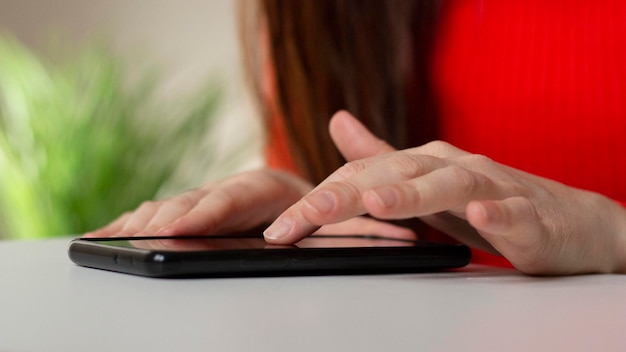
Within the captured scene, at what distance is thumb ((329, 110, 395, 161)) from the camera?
764mm

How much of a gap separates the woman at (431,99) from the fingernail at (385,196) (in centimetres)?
15

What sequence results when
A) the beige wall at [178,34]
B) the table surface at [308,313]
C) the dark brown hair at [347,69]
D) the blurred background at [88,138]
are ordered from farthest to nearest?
the beige wall at [178,34] → the blurred background at [88,138] → the dark brown hair at [347,69] → the table surface at [308,313]

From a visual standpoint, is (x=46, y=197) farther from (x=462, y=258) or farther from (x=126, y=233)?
(x=462, y=258)

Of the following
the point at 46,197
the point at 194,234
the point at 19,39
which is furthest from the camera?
the point at 19,39

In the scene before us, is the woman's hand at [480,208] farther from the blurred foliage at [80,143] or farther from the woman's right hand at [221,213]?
the blurred foliage at [80,143]

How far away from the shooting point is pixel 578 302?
0.43 metres

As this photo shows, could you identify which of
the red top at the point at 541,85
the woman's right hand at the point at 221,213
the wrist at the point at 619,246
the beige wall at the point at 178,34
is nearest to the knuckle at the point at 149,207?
the woman's right hand at the point at 221,213

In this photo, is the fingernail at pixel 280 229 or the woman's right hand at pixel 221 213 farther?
the woman's right hand at pixel 221 213

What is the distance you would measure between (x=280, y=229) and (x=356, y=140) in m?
0.23

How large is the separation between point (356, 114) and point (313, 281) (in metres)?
0.80

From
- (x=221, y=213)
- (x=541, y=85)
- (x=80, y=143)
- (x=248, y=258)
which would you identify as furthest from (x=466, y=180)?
(x=80, y=143)

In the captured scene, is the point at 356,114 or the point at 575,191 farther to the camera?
the point at 356,114

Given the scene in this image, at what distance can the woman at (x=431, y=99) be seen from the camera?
0.77 meters

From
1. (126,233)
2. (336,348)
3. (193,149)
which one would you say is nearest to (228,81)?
(193,149)
